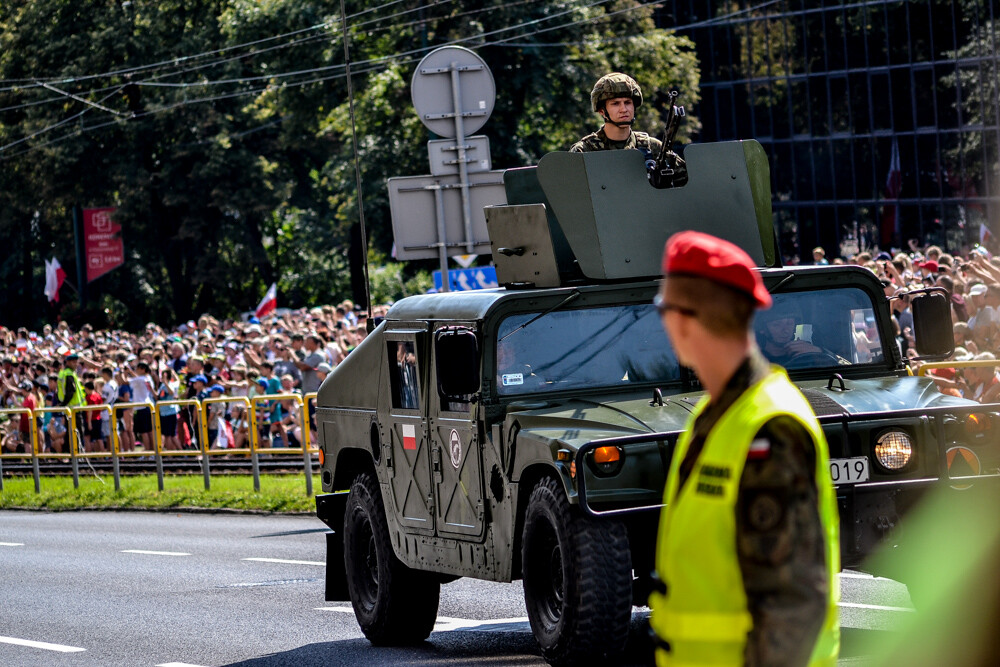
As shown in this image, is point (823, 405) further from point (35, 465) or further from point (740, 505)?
point (35, 465)

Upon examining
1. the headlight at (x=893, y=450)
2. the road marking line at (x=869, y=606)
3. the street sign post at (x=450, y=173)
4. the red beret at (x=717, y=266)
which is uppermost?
the street sign post at (x=450, y=173)

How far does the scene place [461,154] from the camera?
46.0ft

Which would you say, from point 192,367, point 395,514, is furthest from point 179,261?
point 395,514

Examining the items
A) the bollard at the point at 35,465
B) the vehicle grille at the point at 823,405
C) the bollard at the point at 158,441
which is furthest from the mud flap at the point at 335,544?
the bollard at the point at 35,465

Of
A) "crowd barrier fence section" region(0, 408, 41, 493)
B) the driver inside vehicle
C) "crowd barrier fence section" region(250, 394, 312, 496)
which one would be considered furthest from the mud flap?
"crowd barrier fence section" region(0, 408, 41, 493)

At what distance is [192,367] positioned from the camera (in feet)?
79.9

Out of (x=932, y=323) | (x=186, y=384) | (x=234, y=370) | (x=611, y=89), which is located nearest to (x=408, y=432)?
(x=611, y=89)

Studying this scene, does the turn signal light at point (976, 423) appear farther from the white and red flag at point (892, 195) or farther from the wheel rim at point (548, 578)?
the white and red flag at point (892, 195)

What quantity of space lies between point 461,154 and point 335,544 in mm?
4059

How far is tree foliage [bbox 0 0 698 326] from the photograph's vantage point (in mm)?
41406

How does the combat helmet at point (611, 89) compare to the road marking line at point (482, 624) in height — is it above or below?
above

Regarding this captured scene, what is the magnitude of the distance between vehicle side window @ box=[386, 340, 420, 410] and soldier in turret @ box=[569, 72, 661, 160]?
56.6 inches

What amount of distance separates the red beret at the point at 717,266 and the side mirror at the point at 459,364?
17.6ft

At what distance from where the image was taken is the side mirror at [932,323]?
8.80 meters
